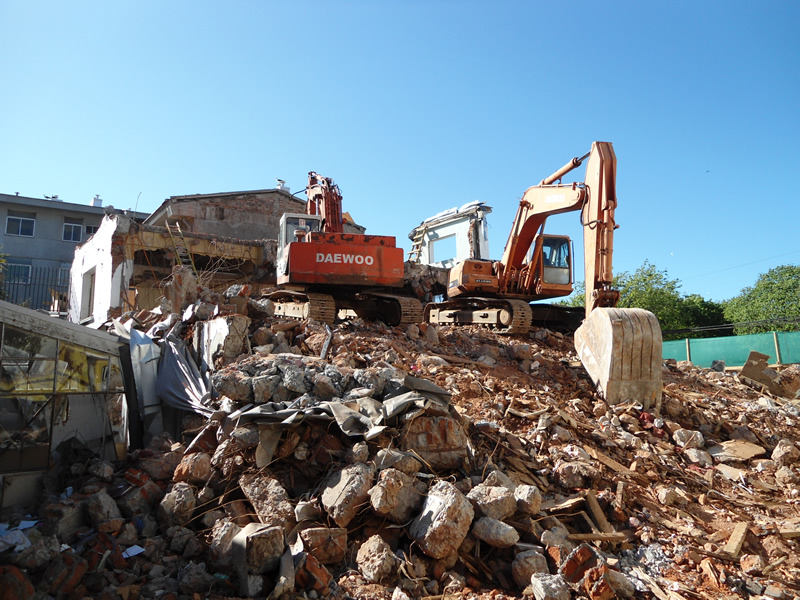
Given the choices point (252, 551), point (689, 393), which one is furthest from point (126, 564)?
point (689, 393)

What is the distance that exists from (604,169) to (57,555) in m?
8.39

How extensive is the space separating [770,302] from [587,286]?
25.7 meters

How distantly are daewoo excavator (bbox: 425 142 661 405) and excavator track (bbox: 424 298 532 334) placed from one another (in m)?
0.02

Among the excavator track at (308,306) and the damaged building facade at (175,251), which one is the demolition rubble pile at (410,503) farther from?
the damaged building facade at (175,251)

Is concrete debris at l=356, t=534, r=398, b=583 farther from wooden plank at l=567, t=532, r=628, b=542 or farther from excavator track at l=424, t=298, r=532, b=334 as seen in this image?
excavator track at l=424, t=298, r=532, b=334

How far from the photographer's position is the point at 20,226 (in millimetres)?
25562

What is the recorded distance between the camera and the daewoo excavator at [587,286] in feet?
23.6

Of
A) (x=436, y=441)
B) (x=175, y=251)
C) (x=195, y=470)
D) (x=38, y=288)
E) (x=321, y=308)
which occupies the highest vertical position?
(x=175, y=251)

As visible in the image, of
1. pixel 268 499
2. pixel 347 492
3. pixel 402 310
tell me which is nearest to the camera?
pixel 347 492

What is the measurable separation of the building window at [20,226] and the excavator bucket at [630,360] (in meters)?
27.0

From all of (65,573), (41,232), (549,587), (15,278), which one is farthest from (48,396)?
(41,232)

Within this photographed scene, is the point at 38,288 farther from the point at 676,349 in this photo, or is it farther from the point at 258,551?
the point at 676,349

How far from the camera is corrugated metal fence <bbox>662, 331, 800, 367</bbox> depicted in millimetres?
15586

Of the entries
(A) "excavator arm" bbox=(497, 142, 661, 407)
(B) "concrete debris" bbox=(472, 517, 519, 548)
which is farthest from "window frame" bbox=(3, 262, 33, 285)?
(B) "concrete debris" bbox=(472, 517, 519, 548)
